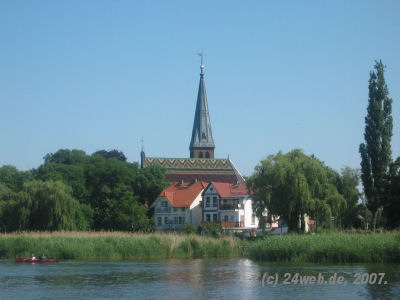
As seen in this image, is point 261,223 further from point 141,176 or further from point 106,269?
point 141,176

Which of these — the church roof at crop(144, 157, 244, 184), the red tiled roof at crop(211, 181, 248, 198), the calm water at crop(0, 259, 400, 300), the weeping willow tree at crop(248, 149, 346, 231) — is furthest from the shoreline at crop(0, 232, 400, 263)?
the church roof at crop(144, 157, 244, 184)

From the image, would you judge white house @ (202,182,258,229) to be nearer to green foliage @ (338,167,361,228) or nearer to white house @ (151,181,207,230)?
white house @ (151,181,207,230)

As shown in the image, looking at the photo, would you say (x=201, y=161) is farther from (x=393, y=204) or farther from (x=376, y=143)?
(x=393, y=204)

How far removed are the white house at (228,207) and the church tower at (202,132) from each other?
49.4m

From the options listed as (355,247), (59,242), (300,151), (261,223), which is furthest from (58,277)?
(300,151)

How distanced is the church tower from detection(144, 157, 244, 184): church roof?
27.6 feet

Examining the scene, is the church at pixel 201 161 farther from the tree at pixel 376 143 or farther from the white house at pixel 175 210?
the tree at pixel 376 143

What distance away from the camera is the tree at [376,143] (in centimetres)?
5838

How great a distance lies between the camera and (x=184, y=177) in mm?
127688

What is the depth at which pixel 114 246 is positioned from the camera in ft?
163

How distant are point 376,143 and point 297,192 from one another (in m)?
8.56

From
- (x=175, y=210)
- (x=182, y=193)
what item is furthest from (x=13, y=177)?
(x=182, y=193)

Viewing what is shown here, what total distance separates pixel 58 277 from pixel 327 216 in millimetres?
29573

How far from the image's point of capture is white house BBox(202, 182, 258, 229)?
88.2 metres
